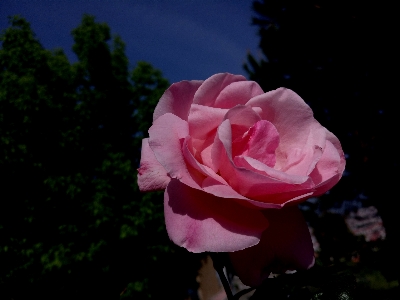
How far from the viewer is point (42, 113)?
6391mm

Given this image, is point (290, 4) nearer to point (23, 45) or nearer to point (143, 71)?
point (143, 71)

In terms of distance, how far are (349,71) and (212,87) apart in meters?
3.13

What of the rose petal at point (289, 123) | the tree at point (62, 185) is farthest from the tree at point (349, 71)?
the tree at point (62, 185)

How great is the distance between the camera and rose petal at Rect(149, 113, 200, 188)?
32cm

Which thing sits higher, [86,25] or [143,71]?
[86,25]

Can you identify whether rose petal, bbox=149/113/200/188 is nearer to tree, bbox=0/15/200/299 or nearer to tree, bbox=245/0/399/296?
tree, bbox=245/0/399/296

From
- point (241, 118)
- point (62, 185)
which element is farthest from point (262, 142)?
point (62, 185)

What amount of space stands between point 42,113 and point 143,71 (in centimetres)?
300

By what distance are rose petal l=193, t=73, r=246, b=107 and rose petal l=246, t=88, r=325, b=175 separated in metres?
0.05

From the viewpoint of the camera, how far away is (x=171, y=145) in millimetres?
352

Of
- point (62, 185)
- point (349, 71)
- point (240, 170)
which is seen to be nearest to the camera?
point (240, 170)

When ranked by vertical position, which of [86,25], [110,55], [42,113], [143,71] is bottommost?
[42,113]

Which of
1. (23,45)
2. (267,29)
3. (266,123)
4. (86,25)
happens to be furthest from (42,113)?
(266,123)

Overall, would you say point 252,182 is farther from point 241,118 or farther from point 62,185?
point 62,185
